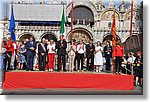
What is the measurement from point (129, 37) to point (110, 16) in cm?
87

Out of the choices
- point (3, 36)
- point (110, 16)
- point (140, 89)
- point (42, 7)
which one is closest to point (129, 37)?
point (110, 16)

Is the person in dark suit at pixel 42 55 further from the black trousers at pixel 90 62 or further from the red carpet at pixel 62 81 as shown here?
the black trousers at pixel 90 62

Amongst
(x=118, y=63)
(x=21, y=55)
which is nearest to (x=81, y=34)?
(x=118, y=63)

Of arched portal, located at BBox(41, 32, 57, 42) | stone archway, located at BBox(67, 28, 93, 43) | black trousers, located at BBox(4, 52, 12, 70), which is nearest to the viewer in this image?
black trousers, located at BBox(4, 52, 12, 70)

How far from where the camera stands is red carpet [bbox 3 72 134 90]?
306 inches

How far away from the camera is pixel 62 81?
7.82 meters

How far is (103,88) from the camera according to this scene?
787 centimetres

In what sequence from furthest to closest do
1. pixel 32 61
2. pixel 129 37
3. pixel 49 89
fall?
pixel 129 37, pixel 32 61, pixel 49 89

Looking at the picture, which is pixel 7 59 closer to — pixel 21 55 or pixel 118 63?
pixel 21 55

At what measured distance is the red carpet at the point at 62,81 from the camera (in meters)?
7.78

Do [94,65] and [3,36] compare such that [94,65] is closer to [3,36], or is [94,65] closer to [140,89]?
[140,89]

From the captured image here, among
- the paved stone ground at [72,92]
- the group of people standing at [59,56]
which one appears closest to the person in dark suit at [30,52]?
the group of people standing at [59,56]

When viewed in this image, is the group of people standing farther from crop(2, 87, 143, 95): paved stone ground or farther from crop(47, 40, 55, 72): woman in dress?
crop(2, 87, 143, 95): paved stone ground

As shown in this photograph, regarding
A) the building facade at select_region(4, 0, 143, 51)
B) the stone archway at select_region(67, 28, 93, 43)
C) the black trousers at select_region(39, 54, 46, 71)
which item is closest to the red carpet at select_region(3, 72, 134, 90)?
the black trousers at select_region(39, 54, 46, 71)
